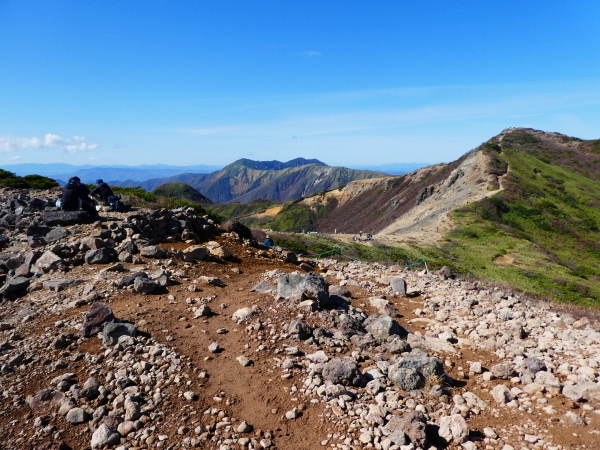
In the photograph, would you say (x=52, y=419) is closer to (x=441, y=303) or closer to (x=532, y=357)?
(x=532, y=357)

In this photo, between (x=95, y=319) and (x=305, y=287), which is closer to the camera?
(x=95, y=319)

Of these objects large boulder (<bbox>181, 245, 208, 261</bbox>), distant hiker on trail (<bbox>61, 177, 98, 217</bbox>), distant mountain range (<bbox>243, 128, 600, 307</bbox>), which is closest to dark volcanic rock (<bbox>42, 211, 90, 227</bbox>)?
distant hiker on trail (<bbox>61, 177, 98, 217</bbox>)

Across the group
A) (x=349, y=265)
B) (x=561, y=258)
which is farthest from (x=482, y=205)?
(x=349, y=265)

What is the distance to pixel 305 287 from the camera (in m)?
10.1

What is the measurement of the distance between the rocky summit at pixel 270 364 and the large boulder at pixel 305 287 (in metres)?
0.05

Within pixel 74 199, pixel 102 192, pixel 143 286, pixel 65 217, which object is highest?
pixel 102 192

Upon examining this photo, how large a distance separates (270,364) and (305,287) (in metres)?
3.16

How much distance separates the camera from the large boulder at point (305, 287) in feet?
32.9

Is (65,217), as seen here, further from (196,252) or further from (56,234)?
(196,252)

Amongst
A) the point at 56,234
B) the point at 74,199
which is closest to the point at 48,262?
the point at 56,234

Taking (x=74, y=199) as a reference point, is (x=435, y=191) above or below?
above

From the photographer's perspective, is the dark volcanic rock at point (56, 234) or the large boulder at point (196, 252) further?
the dark volcanic rock at point (56, 234)

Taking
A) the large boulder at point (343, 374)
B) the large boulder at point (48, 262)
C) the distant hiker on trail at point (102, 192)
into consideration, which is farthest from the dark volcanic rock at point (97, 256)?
the large boulder at point (343, 374)

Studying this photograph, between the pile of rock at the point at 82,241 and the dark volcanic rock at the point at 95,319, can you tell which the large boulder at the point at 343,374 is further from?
the pile of rock at the point at 82,241
